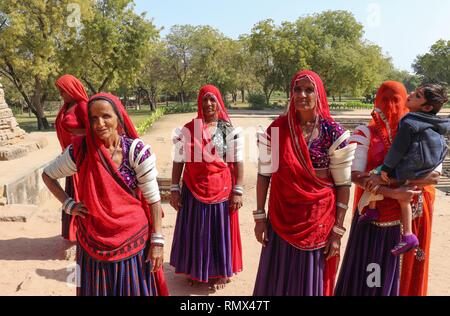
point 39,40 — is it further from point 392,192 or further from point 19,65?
point 392,192

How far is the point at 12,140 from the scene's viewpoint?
502 inches

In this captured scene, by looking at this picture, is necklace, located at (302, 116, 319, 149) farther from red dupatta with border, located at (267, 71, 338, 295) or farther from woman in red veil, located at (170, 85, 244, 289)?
woman in red veil, located at (170, 85, 244, 289)

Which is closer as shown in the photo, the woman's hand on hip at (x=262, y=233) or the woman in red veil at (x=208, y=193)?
the woman's hand on hip at (x=262, y=233)

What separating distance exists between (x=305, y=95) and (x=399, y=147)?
2.11 ft

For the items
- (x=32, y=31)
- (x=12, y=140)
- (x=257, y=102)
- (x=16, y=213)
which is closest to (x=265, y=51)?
(x=257, y=102)

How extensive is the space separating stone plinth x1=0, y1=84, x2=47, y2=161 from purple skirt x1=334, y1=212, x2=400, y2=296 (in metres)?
11.1

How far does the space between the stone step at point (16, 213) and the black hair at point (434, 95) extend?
5.56 m

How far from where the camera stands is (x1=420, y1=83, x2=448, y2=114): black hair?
2.31 m

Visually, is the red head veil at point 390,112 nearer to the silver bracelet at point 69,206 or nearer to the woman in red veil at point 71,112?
the silver bracelet at point 69,206

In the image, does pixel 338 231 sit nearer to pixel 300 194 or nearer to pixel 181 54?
pixel 300 194

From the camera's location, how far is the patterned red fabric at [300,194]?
2.37 meters

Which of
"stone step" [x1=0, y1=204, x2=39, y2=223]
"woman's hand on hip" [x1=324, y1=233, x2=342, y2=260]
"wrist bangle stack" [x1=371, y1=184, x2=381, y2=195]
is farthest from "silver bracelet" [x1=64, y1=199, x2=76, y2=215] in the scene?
"stone step" [x1=0, y1=204, x2=39, y2=223]

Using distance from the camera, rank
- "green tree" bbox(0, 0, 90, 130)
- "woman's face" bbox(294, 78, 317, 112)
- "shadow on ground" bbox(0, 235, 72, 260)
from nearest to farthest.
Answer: "woman's face" bbox(294, 78, 317, 112)
"shadow on ground" bbox(0, 235, 72, 260)
"green tree" bbox(0, 0, 90, 130)

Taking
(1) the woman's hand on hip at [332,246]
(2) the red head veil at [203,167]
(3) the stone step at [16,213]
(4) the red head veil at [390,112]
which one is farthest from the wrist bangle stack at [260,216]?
(3) the stone step at [16,213]
